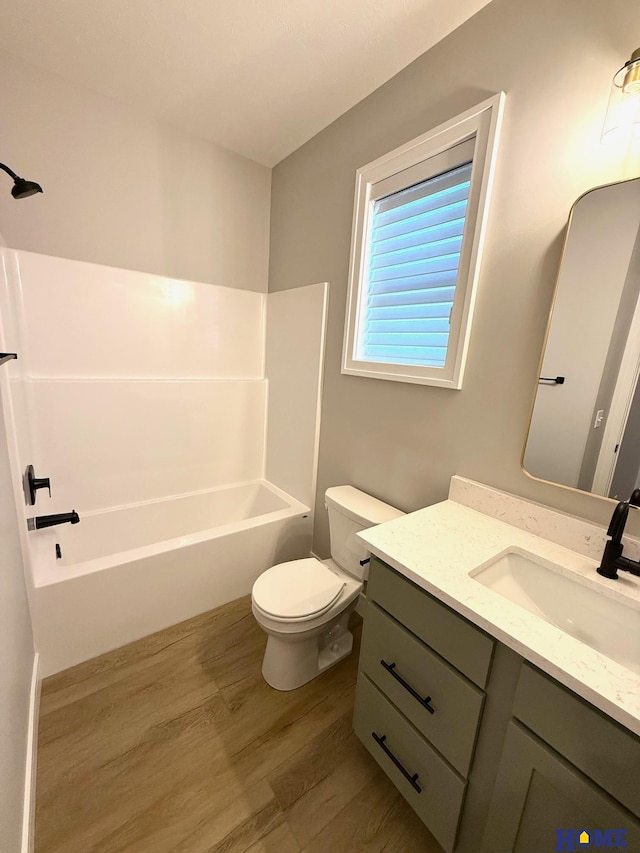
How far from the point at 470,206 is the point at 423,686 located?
1.56 metres

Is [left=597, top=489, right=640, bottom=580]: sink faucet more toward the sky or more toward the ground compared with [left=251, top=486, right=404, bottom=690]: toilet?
more toward the sky

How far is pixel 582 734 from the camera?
0.64 metres

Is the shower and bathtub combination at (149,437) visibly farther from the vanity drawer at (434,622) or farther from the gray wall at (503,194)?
the vanity drawer at (434,622)

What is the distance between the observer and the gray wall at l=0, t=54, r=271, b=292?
1633mm

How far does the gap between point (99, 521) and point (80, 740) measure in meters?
1.06

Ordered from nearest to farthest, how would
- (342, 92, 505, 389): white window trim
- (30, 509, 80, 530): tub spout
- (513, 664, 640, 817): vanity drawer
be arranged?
(513, 664, 640, 817): vanity drawer < (342, 92, 505, 389): white window trim < (30, 509, 80, 530): tub spout

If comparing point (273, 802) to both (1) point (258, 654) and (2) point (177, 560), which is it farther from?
(2) point (177, 560)

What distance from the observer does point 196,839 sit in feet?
3.39

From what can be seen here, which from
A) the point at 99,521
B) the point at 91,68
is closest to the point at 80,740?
the point at 99,521

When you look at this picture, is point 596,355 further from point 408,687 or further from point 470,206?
point 408,687

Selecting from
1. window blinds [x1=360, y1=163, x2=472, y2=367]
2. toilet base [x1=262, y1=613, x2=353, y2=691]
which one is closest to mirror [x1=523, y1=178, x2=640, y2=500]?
window blinds [x1=360, y1=163, x2=472, y2=367]

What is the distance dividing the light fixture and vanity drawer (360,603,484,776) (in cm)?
147

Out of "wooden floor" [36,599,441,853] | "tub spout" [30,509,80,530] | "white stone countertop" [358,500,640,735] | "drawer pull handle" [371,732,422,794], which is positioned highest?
"white stone countertop" [358,500,640,735]

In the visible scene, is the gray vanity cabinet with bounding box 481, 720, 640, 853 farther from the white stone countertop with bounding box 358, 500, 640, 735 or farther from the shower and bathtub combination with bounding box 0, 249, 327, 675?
the shower and bathtub combination with bounding box 0, 249, 327, 675
